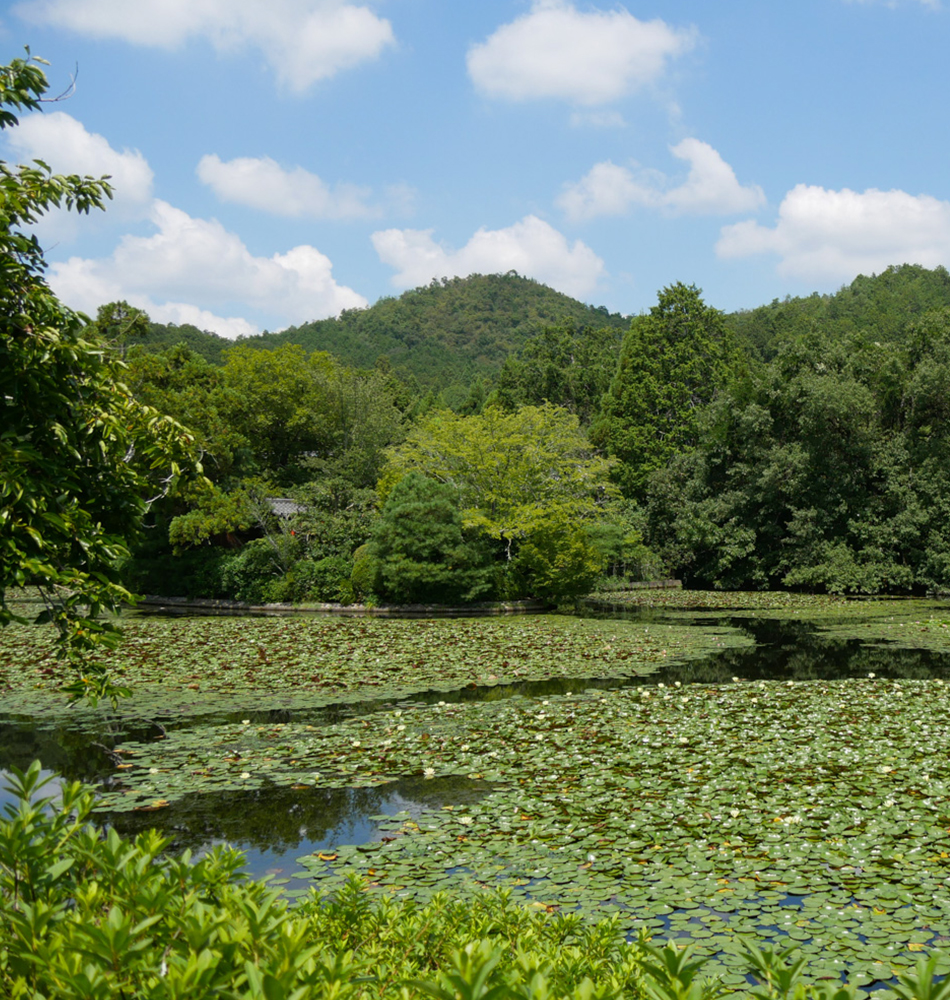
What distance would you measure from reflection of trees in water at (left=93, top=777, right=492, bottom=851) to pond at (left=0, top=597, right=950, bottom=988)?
0.03m

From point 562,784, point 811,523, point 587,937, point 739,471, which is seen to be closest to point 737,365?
point 739,471

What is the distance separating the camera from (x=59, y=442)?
3.41 meters

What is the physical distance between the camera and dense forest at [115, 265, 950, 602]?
23969 mm

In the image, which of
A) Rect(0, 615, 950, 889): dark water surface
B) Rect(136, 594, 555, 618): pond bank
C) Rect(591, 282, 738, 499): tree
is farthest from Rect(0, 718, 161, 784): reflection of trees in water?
Rect(591, 282, 738, 499): tree

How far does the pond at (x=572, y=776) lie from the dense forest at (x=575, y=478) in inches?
379

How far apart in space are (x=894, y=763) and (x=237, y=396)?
27741 mm

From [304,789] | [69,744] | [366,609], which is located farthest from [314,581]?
[304,789]

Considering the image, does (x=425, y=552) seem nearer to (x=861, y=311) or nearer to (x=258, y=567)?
(x=258, y=567)

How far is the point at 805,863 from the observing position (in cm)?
521

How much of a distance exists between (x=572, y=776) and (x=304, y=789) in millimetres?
2409

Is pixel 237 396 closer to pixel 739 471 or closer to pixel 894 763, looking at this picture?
pixel 739 471

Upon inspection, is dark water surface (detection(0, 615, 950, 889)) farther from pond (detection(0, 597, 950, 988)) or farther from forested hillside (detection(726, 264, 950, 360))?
forested hillside (detection(726, 264, 950, 360))

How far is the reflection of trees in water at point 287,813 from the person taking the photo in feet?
19.6

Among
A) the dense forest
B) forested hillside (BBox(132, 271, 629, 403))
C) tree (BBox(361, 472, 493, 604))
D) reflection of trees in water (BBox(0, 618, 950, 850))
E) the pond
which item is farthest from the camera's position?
forested hillside (BBox(132, 271, 629, 403))
